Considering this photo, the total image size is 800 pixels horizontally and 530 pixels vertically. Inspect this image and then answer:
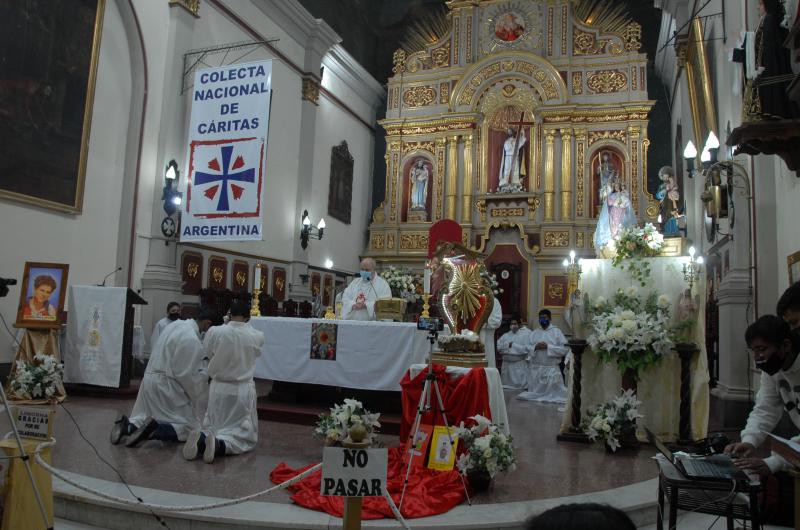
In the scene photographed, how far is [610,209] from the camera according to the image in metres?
12.4

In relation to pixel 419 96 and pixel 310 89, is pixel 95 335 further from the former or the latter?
pixel 419 96

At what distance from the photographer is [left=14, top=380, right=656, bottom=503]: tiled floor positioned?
476 centimetres

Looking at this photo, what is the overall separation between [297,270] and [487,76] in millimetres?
8042

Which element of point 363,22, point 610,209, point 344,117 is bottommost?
point 610,209

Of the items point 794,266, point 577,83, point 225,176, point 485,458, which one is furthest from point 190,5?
point 794,266

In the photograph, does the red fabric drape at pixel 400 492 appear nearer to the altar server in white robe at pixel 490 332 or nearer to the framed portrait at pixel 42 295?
the altar server in white robe at pixel 490 332

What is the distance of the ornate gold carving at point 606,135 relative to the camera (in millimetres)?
16875

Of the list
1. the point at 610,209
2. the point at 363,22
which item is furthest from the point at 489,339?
the point at 363,22

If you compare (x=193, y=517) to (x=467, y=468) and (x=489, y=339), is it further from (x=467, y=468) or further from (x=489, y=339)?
(x=489, y=339)

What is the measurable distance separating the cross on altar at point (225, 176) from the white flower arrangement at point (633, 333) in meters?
4.30

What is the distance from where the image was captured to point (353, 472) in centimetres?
292

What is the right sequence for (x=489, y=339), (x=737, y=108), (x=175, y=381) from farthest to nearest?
(x=737, y=108), (x=489, y=339), (x=175, y=381)

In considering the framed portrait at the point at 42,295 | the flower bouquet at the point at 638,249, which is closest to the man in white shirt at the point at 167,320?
the framed portrait at the point at 42,295

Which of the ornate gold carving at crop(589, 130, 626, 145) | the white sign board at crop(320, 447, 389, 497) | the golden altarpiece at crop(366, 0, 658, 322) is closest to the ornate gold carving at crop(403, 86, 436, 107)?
the golden altarpiece at crop(366, 0, 658, 322)
